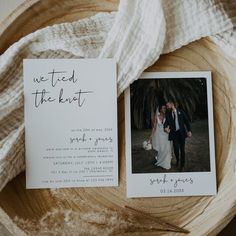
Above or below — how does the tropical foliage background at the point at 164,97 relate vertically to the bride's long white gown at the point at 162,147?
above

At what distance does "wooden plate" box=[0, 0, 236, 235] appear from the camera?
55cm

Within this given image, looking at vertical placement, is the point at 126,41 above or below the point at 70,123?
above

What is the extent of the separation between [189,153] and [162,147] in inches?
1.7

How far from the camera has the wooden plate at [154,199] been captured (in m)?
0.55

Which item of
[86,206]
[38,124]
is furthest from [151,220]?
[38,124]

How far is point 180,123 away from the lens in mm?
567

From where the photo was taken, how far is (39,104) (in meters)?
0.56

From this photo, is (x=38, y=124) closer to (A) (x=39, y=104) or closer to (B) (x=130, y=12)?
(A) (x=39, y=104)

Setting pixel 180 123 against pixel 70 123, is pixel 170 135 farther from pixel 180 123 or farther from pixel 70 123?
pixel 70 123

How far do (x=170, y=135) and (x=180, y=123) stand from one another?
24mm

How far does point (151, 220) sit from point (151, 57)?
239 millimetres

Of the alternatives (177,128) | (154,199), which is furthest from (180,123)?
(154,199)

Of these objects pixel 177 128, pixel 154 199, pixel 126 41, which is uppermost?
pixel 126 41

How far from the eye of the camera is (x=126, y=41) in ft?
1.81
